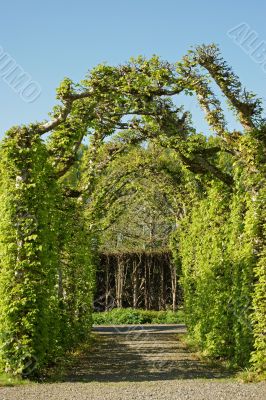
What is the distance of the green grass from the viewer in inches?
965

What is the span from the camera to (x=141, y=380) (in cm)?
970

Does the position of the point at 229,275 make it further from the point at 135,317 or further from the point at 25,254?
the point at 135,317

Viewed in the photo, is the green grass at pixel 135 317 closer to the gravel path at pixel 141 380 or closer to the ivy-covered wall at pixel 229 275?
the ivy-covered wall at pixel 229 275

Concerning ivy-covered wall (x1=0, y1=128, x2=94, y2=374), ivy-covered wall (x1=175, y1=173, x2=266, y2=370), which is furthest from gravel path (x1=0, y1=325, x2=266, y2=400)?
ivy-covered wall (x1=0, y1=128, x2=94, y2=374)

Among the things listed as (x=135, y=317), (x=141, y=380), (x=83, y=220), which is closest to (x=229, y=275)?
(x=141, y=380)

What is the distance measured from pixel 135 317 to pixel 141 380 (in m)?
14.9

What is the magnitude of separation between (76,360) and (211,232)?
13.8 ft

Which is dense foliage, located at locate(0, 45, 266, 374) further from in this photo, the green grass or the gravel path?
the green grass

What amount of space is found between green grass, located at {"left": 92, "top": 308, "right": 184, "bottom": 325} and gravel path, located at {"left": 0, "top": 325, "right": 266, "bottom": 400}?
8.54 m

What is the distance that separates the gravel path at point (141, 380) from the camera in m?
8.16

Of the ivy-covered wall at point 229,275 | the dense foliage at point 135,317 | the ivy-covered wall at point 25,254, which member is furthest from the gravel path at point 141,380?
the dense foliage at point 135,317

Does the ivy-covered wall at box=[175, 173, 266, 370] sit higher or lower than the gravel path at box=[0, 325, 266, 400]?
higher

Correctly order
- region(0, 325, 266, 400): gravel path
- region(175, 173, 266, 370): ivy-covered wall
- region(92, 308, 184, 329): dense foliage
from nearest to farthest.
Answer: region(0, 325, 266, 400): gravel path → region(175, 173, 266, 370): ivy-covered wall → region(92, 308, 184, 329): dense foliage

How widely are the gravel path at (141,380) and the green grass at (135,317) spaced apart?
854 cm
